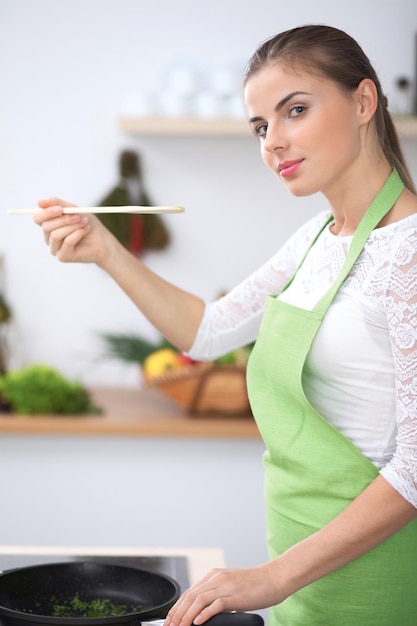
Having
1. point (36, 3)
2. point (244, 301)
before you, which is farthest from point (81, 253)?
point (36, 3)

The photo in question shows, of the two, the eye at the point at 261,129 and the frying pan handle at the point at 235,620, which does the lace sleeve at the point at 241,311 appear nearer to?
the eye at the point at 261,129

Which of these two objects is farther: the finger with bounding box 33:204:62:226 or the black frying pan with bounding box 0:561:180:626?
the finger with bounding box 33:204:62:226

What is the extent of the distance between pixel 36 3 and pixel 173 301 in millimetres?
2009

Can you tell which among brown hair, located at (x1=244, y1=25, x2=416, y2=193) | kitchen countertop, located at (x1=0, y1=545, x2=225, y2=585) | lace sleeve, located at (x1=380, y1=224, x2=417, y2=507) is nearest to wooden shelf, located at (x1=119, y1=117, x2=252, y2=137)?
brown hair, located at (x1=244, y1=25, x2=416, y2=193)

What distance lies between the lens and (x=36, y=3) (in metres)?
3.27

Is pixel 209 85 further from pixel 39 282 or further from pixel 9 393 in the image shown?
pixel 9 393

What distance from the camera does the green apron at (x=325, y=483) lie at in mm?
1333

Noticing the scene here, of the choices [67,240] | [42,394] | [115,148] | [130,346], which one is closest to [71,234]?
[67,240]

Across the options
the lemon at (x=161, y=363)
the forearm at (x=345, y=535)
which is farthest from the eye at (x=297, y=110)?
the lemon at (x=161, y=363)

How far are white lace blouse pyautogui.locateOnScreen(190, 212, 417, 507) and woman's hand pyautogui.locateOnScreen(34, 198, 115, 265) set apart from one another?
337mm

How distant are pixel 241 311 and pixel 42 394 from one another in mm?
1264

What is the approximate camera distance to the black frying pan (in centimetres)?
128

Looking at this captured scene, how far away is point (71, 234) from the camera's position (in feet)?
5.07

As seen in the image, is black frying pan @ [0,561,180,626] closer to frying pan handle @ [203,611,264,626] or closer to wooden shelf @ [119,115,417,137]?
frying pan handle @ [203,611,264,626]
